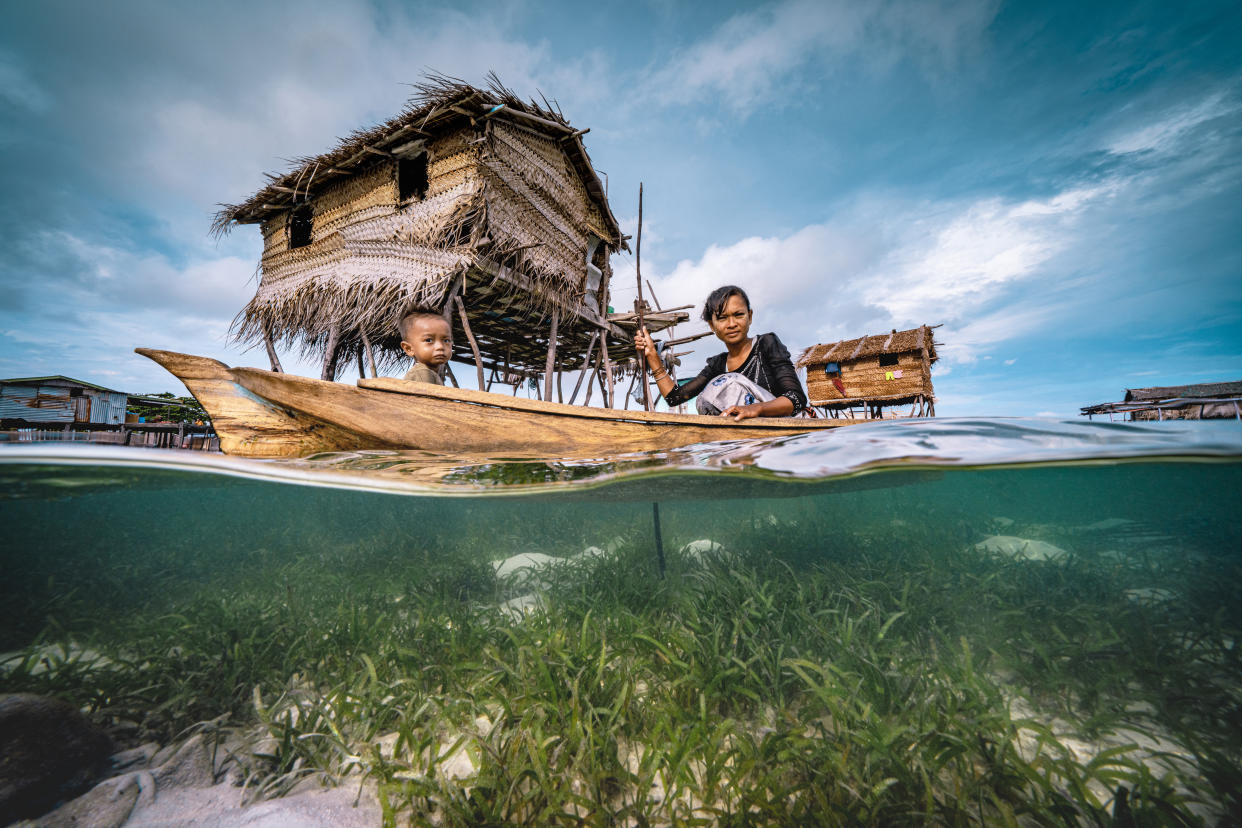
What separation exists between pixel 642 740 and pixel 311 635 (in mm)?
3403

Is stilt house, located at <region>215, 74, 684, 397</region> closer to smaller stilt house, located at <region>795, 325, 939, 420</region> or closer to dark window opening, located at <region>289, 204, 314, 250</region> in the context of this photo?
dark window opening, located at <region>289, 204, 314, 250</region>

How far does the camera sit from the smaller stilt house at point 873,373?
52.9ft

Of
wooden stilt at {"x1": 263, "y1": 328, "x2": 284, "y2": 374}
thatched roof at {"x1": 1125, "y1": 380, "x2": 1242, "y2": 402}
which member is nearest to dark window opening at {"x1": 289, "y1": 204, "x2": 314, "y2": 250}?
wooden stilt at {"x1": 263, "y1": 328, "x2": 284, "y2": 374}

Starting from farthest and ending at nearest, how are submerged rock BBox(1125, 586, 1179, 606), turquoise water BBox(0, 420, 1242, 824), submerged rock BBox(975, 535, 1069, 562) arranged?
submerged rock BBox(975, 535, 1069, 562), submerged rock BBox(1125, 586, 1179, 606), turquoise water BBox(0, 420, 1242, 824)

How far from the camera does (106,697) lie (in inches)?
132

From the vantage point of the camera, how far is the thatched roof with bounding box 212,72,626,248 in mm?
7742

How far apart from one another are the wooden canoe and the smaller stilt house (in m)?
14.8

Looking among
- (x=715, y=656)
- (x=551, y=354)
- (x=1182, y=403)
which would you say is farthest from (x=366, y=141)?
(x=1182, y=403)

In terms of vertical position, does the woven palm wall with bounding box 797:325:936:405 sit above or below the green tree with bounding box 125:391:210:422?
above

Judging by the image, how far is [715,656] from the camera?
3449 millimetres

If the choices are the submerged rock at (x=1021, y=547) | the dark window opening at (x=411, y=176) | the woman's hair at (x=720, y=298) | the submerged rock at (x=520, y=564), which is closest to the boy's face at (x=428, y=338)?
the woman's hair at (x=720, y=298)

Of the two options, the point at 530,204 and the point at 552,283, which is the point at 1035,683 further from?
the point at 530,204

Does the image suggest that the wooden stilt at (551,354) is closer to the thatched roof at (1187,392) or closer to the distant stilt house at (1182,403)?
the distant stilt house at (1182,403)

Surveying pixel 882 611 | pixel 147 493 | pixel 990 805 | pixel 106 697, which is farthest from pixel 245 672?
pixel 147 493
